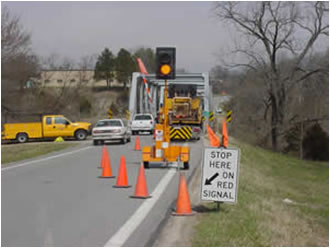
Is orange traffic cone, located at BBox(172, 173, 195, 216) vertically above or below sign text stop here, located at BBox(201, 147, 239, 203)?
below

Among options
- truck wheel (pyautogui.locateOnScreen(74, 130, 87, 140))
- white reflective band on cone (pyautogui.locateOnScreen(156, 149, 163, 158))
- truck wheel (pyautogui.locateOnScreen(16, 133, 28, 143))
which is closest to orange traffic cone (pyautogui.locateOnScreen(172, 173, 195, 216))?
white reflective band on cone (pyautogui.locateOnScreen(156, 149, 163, 158))

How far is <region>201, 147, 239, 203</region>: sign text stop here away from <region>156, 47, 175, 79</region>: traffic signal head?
4761mm

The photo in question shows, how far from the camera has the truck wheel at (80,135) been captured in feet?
123

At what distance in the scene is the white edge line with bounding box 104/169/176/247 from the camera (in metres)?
7.65

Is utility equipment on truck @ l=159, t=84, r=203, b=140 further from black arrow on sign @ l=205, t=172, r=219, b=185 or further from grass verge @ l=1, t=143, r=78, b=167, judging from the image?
black arrow on sign @ l=205, t=172, r=219, b=185

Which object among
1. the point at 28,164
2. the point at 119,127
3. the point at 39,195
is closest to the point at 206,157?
the point at 39,195

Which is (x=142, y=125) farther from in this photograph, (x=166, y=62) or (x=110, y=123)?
(x=166, y=62)

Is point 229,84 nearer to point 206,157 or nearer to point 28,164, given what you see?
point 28,164

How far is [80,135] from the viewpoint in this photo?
3766cm

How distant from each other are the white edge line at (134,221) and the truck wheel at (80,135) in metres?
24.1

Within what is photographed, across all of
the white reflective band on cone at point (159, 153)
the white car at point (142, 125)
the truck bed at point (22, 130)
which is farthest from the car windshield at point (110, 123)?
the white reflective band on cone at point (159, 153)

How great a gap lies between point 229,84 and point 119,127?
30.3m

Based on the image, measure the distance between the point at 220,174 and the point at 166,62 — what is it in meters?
5.16

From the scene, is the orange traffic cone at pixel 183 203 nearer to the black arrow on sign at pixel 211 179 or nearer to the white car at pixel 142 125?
the black arrow on sign at pixel 211 179
